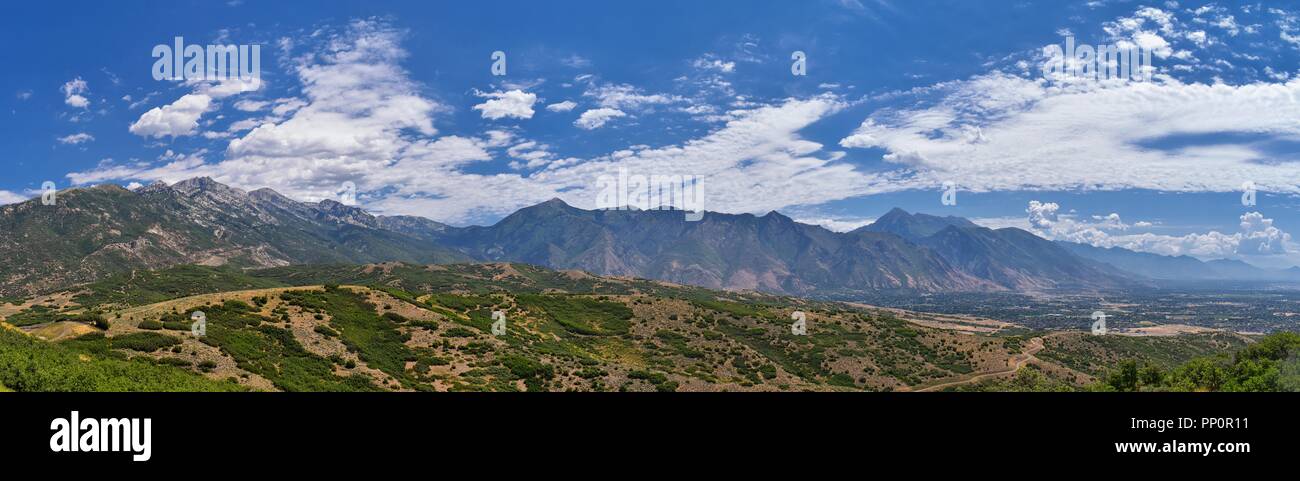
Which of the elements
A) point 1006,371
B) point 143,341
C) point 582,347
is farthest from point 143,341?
point 1006,371

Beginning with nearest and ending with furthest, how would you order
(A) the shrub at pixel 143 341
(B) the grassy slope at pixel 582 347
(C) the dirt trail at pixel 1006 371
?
(A) the shrub at pixel 143 341, (B) the grassy slope at pixel 582 347, (C) the dirt trail at pixel 1006 371

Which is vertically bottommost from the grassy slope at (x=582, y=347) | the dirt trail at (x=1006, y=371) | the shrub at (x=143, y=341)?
the dirt trail at (x=1006, y=371)

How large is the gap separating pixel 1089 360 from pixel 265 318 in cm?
17012

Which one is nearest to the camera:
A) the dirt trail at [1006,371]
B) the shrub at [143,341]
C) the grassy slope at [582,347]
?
the shrub at [143,341]

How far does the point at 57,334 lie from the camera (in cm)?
5269

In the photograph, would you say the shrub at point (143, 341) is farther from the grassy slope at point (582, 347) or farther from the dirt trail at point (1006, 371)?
the dirt trail at point (1006, 371)

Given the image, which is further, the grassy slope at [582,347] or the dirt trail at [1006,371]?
the dirt trail at [1006,371]

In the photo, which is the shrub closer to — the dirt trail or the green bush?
the green bush

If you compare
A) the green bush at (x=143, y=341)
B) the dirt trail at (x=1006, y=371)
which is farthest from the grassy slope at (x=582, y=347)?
the dirt trail at (x=1006, y=371)

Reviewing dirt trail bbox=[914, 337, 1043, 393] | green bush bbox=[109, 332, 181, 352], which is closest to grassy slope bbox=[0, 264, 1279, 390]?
green bush bbox=[109, 332, 181, 352]

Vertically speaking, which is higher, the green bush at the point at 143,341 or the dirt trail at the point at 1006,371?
the green bush at the point at 143,341
